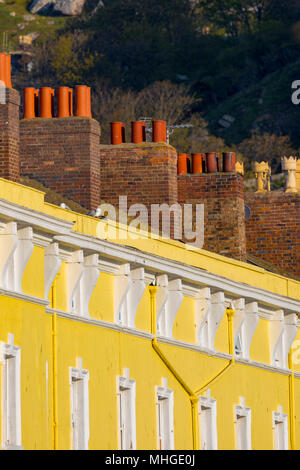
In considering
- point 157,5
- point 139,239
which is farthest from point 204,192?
point 157,5

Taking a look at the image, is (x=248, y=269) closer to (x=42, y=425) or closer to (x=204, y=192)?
(x=204, y=192)

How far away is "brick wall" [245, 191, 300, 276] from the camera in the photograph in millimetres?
53094

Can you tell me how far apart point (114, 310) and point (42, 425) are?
16.1 feet

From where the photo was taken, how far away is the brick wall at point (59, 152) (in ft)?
148

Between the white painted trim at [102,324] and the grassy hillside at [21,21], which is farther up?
the grassy hillside at [21,21]

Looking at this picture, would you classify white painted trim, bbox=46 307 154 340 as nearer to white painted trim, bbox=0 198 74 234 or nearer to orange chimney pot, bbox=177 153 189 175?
white painted trim, bbox=0 198 74 234

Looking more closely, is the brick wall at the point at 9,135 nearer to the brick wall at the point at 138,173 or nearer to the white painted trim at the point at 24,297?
the brick wall at the point at 138,173

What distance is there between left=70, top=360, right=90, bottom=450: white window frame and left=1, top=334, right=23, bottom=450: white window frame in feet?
9.20

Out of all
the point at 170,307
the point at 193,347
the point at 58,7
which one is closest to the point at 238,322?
the point at 193,347

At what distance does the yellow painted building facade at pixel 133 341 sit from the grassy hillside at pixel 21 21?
125 metres

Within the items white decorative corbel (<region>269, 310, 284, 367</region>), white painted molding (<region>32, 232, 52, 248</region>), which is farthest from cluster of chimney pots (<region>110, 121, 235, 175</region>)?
white painted molding (<region>32, 232, 52, 248</region>)

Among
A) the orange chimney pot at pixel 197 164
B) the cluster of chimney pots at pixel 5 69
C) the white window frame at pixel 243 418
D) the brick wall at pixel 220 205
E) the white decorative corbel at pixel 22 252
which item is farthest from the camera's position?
the orange chimney pot at pixel 197 164

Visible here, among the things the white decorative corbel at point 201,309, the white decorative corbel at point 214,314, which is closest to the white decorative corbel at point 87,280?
the white decorative corbel at point 201,309

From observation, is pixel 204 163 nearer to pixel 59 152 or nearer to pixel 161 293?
pixel 59 152
